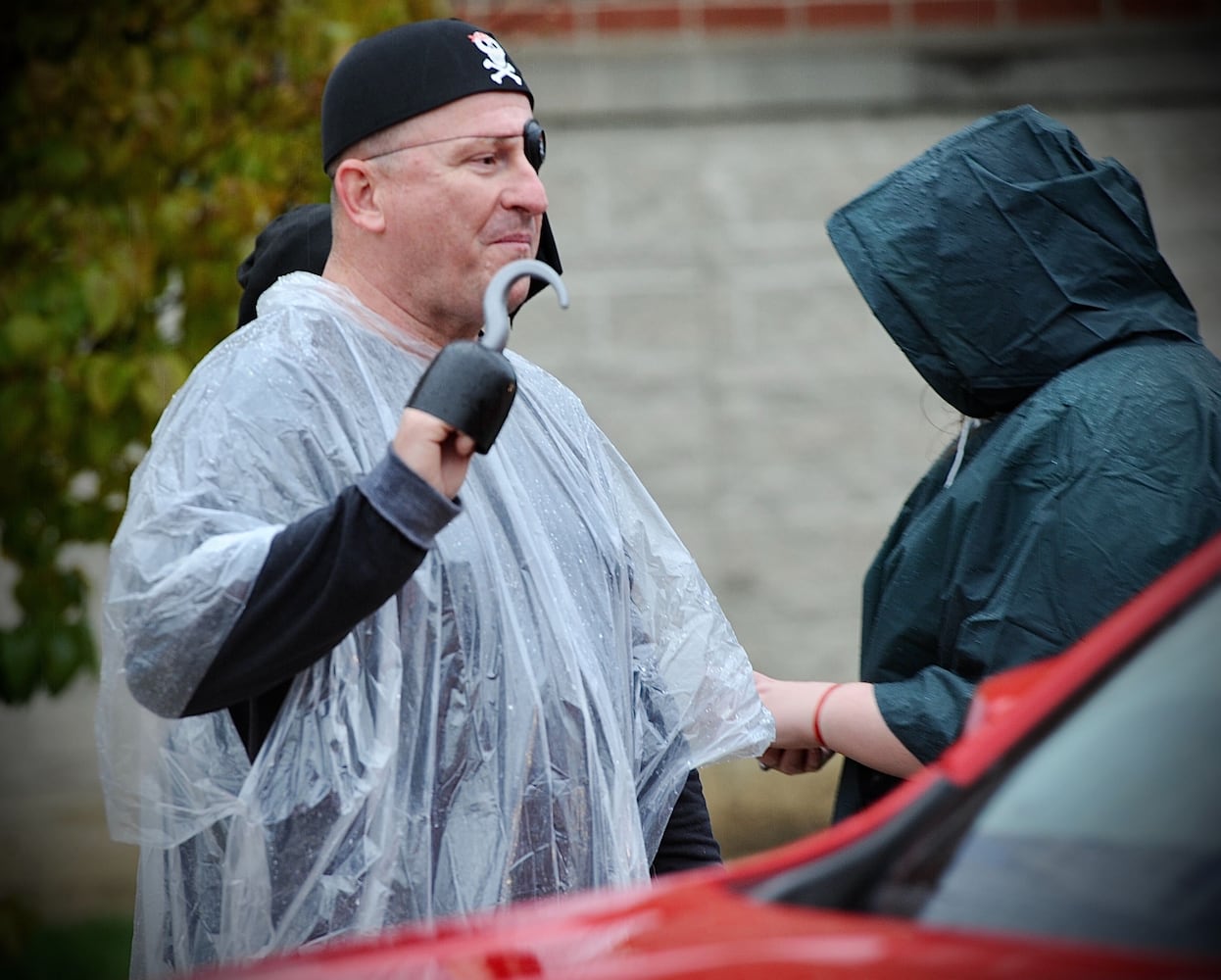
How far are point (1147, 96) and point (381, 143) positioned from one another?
446cm

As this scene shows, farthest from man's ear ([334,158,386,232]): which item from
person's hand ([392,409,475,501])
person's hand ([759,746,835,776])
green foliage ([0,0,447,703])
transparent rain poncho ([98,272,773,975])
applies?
person's hand ([759,746,835,776])

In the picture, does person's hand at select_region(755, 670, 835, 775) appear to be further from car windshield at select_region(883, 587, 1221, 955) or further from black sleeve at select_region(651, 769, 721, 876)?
car windshield at select_region(883, 587, 1221, 955)

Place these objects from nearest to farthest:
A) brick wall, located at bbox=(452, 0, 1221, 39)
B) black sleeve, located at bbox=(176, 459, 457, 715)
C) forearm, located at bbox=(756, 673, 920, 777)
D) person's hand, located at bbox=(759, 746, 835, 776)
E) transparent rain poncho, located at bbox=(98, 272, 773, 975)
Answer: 1. black sleeve, located at bbox=(176, 459, 457, 715)
2. transparent rain poncho, located at bbox=(98, 272, 773, 975)
3. forearm, located at bbox=(756, 673, 920, 777)
4. person's hand, located at bbox=(759, 746, 835, 776)
5. brick wall, located at bbox=(452, 0, 1221, 39)

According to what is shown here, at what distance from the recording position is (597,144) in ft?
19.7

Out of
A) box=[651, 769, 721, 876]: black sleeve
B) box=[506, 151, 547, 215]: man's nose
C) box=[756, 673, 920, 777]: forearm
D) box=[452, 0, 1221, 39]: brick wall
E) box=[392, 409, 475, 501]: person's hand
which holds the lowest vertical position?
box=[651, 769, 721, 876]: black sleeve

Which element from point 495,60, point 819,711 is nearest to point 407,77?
point 495,60

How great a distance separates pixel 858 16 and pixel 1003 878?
5027mm

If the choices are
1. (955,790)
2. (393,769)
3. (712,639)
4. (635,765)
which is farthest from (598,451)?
(955,790)

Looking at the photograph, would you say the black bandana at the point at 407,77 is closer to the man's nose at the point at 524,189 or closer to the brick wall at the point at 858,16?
the man's nose at the point at 524,189

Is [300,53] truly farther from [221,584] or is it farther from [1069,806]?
[1069,806]

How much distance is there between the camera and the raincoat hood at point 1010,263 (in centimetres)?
258

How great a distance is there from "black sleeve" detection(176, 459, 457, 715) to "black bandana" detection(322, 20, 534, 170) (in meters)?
0.68

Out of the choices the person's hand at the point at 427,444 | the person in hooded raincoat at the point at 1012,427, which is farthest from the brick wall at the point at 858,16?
the person's hand at the point at 427,444

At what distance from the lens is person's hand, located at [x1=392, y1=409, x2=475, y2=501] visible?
201cm
